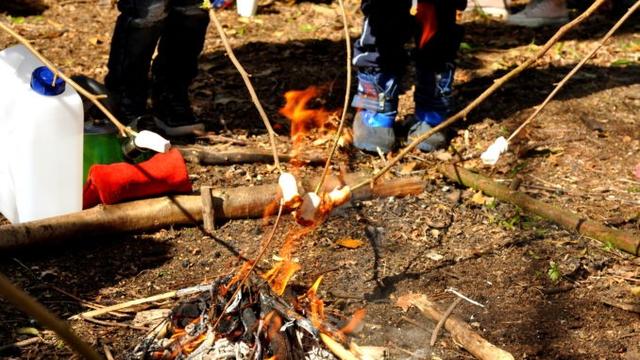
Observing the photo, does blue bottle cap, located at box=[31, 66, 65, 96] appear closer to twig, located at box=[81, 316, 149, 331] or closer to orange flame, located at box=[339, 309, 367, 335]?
twig, located at box=[81, 316, 149, 331]

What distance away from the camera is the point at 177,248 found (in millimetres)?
4141

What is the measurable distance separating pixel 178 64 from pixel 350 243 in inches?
68.8

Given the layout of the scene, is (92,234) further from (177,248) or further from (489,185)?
(489,185)

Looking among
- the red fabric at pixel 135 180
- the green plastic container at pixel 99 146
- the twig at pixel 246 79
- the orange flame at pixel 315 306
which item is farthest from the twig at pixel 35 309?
the green plastic container at pixel 99 146

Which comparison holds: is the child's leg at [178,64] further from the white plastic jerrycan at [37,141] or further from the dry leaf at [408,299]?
the dry leaf at [408,299]

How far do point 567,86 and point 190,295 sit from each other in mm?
3892

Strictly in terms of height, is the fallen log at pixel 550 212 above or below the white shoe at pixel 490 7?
above

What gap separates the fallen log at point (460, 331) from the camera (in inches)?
130

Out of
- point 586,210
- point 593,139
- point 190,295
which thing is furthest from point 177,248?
point 593,139

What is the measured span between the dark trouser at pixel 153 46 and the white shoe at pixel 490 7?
12.6 ft

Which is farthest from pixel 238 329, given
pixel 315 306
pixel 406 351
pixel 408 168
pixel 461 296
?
pixel 408 168

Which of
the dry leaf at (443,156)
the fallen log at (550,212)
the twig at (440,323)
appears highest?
the twig at (440,323)

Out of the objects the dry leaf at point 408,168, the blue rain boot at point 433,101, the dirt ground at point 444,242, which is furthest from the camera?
the blue rain boot at point 433,101

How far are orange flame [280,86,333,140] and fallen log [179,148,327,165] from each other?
451 millimetres
